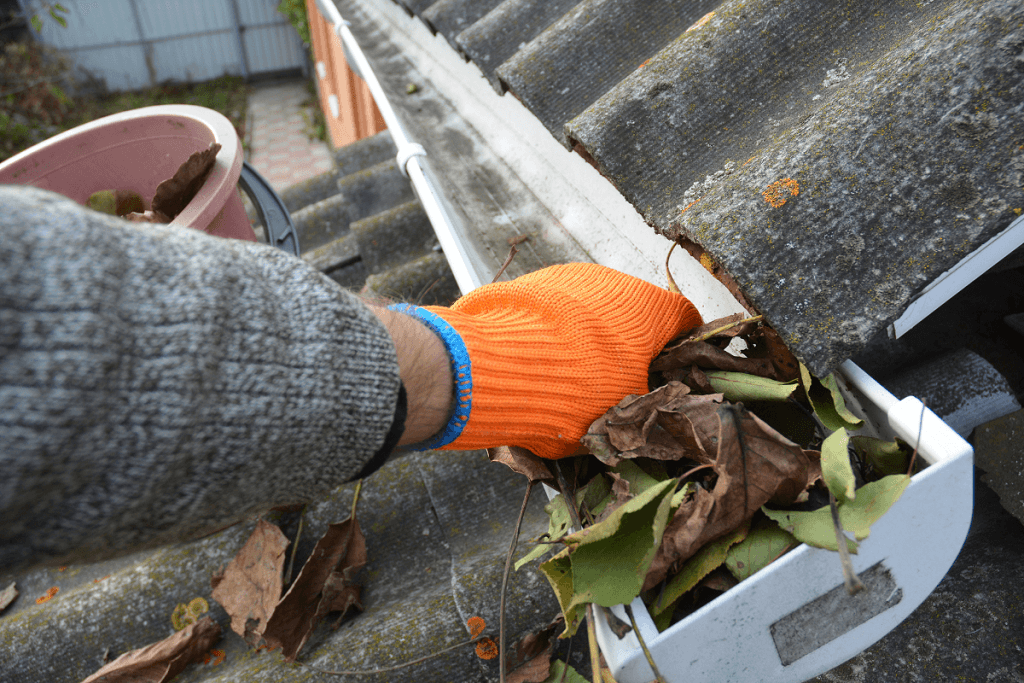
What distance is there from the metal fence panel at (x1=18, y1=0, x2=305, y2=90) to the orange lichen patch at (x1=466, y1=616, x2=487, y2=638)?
1093 centimetres

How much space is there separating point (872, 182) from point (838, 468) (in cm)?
34

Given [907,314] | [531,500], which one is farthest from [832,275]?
[531,500]

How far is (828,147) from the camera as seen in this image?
773 mm

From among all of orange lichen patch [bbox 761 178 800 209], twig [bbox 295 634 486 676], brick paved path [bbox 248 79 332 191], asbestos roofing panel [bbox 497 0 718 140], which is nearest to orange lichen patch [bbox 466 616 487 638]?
twig [bbox 295 634 486 676]

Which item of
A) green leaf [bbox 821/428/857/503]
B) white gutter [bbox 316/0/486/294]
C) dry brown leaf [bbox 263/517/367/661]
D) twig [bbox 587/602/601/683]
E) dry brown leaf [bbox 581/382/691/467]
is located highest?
green leaf [bbox 821/428/857/503]

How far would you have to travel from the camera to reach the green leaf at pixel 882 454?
676 millimetres

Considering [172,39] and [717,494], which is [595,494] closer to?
[717,494]

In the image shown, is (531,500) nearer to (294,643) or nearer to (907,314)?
(294,643)

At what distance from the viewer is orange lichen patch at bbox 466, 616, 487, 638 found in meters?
0.96

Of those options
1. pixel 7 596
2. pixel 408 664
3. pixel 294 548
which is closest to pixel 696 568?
pixel 408 664

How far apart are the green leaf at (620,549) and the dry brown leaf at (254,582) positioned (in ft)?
2.08

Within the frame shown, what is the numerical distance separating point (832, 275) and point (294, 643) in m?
0.96

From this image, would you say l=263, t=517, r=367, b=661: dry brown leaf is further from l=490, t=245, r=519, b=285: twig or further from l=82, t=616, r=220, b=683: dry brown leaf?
l=490, t=245, r=519, b=285: twig

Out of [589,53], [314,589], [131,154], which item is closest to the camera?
[314,589]
